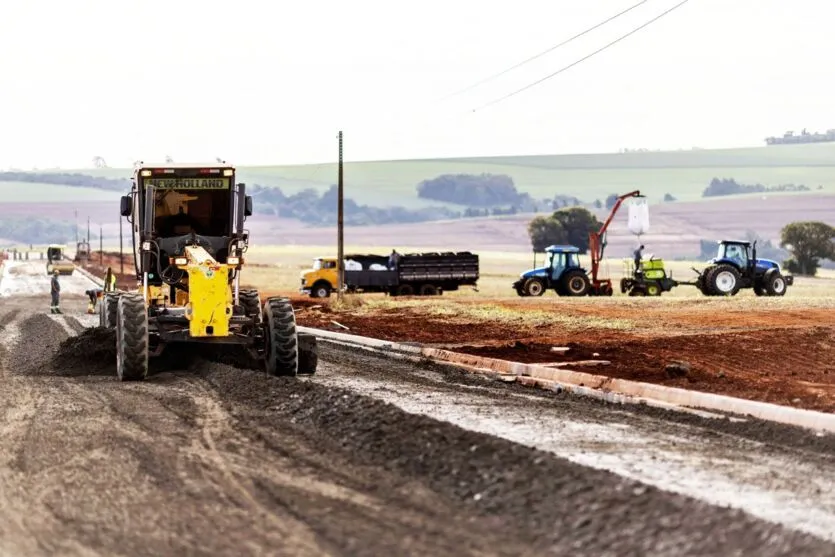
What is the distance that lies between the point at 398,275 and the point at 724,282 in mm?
15605

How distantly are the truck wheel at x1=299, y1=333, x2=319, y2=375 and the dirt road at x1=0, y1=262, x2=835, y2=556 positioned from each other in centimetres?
241

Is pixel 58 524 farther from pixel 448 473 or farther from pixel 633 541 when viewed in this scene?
pixel 633 541

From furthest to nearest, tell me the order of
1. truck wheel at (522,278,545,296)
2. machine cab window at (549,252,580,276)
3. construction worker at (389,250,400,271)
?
construction worker at (389,250,400,271), machine cab window at (549,252,580,276), truck wheel at (522,278,545,296)

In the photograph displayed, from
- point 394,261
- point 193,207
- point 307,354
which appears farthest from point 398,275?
point 307,354

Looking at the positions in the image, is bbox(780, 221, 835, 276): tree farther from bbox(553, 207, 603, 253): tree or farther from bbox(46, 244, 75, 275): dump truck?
bbox(46, 244, 75, 275): dump truck

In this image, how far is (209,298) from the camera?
Result: 18891 millimetres

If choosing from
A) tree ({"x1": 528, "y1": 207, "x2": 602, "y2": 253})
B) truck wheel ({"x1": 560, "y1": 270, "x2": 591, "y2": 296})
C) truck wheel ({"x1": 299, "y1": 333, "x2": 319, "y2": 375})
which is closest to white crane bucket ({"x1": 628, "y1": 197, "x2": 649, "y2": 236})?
truck wheel ({"x1": 560, "y1": 270, "x2": 591, "y2": 296})

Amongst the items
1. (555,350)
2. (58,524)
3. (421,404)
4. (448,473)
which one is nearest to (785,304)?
(555,350)

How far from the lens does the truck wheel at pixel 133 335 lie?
19.1 metres

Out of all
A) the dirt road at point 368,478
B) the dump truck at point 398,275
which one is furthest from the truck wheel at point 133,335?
the dump truck at point 398,275

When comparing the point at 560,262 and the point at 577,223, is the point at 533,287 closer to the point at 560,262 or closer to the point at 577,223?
the point at 560,262

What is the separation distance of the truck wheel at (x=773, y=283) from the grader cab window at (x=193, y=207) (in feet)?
115

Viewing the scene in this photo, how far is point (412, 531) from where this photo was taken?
9031 mm

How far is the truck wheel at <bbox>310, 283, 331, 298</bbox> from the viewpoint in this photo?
5875 cm
